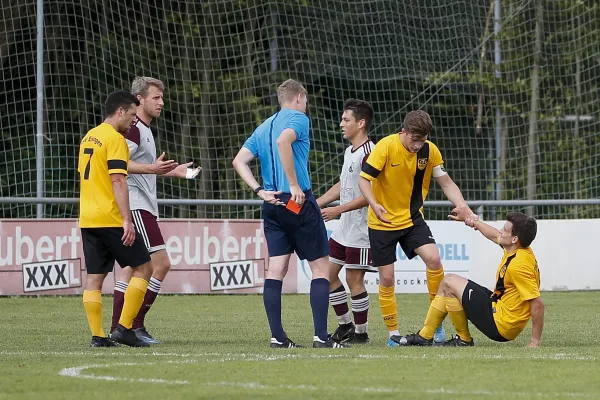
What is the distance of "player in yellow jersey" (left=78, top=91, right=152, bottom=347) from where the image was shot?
8391 millimetres

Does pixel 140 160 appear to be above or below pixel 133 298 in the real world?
above

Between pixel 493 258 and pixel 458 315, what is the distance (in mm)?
7097

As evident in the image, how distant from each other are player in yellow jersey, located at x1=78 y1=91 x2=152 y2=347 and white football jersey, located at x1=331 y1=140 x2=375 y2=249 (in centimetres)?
170

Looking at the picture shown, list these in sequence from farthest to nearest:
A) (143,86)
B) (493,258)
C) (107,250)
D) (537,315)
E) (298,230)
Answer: (493,258) → (143,86) → (107,250) → (298,230) → (537,315)

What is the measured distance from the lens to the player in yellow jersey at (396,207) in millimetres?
8695

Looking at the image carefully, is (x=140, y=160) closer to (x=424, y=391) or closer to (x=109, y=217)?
(x=109, y=217)

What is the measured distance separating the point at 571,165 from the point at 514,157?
3.43 feet

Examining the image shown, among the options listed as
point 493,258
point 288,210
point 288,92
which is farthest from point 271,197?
point 493,258

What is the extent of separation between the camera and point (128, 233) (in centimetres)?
838

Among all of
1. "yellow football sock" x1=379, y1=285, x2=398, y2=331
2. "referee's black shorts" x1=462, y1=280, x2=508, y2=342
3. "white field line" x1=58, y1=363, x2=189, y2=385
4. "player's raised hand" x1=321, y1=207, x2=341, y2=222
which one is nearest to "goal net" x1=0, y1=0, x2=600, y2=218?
"player's raised hand" x1=321, y1=207, x2=341, y2=222

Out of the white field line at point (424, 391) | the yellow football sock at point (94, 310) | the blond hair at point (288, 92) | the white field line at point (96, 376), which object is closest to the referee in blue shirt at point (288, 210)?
the blond hair at point (288, 92)

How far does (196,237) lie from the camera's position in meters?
15.0

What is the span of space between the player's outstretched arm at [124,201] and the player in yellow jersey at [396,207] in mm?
1733

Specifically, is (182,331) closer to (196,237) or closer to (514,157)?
(196,237)
